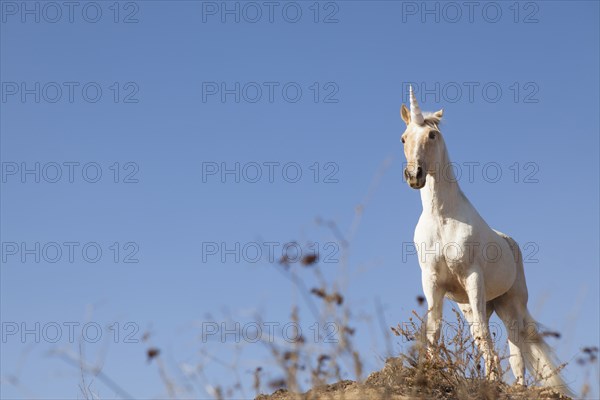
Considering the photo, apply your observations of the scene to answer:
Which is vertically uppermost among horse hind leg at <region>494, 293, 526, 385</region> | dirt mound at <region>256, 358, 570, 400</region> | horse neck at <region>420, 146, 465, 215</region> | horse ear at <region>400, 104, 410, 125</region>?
horse ear at <region>400, 104, 410, 125</region>

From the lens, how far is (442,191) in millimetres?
9055

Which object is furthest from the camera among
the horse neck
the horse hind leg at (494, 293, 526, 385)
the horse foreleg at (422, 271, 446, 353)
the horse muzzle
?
the horse hind leg at (494, 293, 526, 385)

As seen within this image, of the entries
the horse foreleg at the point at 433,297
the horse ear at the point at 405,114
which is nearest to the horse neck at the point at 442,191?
the horse ear at the point at 405,114

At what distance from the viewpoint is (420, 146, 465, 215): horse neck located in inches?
355

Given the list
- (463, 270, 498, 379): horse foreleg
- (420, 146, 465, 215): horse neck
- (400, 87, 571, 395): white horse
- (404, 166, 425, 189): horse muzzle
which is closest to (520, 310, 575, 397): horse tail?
(400, 87, 571, 395): white horse

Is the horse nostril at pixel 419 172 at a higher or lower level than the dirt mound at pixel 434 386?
higher

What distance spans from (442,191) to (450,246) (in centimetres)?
68

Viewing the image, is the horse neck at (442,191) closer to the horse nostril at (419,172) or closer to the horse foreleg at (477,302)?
the horse nostril at (419,172)

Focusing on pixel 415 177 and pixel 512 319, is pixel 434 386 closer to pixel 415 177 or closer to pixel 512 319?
pixel 415 177

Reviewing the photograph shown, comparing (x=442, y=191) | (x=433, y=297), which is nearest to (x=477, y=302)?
(x=433, y=297)

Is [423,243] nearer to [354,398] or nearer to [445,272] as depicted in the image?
[445,272]

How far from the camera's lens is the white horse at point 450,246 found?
342 inches

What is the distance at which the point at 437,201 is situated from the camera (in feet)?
29.6

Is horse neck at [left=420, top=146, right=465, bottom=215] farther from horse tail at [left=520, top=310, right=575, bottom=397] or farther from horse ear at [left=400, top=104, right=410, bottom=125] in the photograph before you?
horse tail at [left=520, top=310, right=575, bottom=397]
